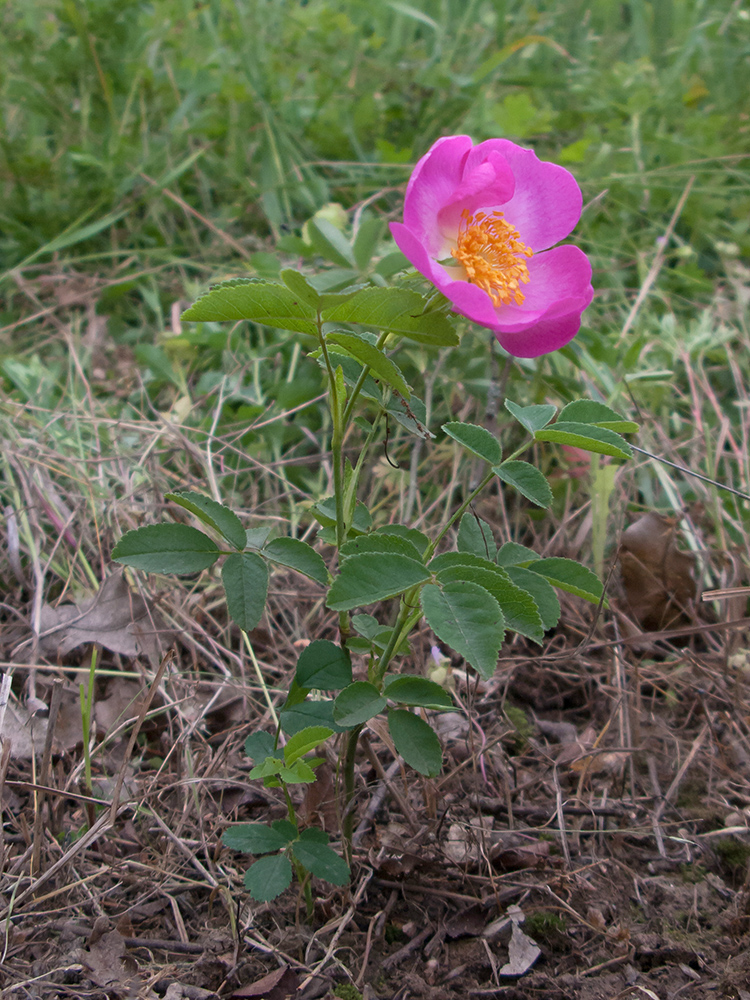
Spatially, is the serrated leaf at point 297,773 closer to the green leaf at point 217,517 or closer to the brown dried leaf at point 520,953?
the green leaf at point 217,517

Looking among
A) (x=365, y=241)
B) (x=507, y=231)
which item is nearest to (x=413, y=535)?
(x=507, y=231)

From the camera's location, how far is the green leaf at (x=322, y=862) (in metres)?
1.09

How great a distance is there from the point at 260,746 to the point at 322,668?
0.16 meters

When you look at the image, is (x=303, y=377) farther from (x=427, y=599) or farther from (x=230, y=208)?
(x=427, y=599)

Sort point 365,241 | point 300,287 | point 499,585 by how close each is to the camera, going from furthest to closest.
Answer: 1. point 365,241
2. point 499,585
3. point 300,287

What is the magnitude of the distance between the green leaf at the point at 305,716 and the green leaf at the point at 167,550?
259 mm

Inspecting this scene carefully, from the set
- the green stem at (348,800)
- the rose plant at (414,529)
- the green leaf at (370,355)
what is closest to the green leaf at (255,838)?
the rose plant at (414,529)

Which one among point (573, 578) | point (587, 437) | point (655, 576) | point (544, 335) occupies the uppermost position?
point (544, 335)

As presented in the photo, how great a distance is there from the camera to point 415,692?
1077 millimetres

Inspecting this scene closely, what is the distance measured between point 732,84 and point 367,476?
273cm

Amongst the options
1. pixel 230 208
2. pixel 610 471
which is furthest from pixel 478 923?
pixel 230 208

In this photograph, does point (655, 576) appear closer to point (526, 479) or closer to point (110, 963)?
point (526, 479)

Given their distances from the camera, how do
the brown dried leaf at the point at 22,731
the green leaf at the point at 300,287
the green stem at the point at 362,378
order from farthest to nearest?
the brown dried leaf at the point at 22,731 → the green stem at the point at 362,378 → the green leaf at the point at 300,287

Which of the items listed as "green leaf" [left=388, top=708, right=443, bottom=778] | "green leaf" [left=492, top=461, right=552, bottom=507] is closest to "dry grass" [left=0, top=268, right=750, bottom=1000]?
"green leaf" [left=388, top=708, right=443, bottom=778]
